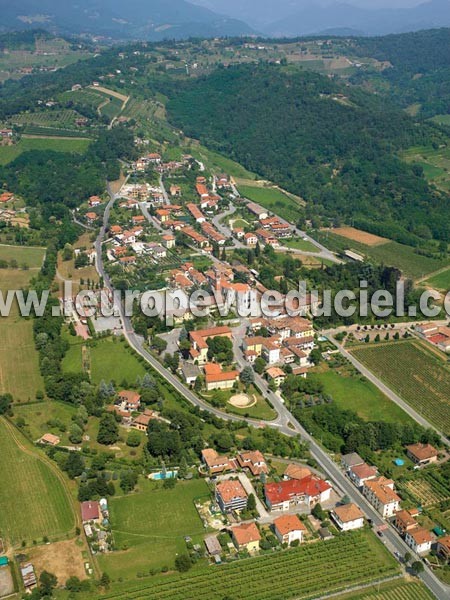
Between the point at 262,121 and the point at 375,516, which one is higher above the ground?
the point at 262,121

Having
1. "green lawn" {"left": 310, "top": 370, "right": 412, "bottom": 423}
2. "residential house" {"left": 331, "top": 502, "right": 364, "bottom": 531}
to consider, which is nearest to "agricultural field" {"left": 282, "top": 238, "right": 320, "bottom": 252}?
"green lawn" {"left": 310, "top": 370, "right": 412, "bottom": 423}

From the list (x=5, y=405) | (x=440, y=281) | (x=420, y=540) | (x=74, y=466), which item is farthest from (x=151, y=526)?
(x=440, y=281)

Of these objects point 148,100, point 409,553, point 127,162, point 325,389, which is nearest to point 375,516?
point 409,553

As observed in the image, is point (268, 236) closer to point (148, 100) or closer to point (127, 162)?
point (127, 162)

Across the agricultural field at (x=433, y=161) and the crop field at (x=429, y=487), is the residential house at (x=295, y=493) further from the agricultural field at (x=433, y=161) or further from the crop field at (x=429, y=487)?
the agricultural field at (x=433, y=161)

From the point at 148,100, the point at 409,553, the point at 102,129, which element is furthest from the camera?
the point at 148,100

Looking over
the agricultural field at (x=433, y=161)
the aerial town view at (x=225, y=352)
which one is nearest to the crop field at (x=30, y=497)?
the aerial town view at (x=225, y=352)

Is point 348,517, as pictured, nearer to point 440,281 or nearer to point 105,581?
point 105,581
